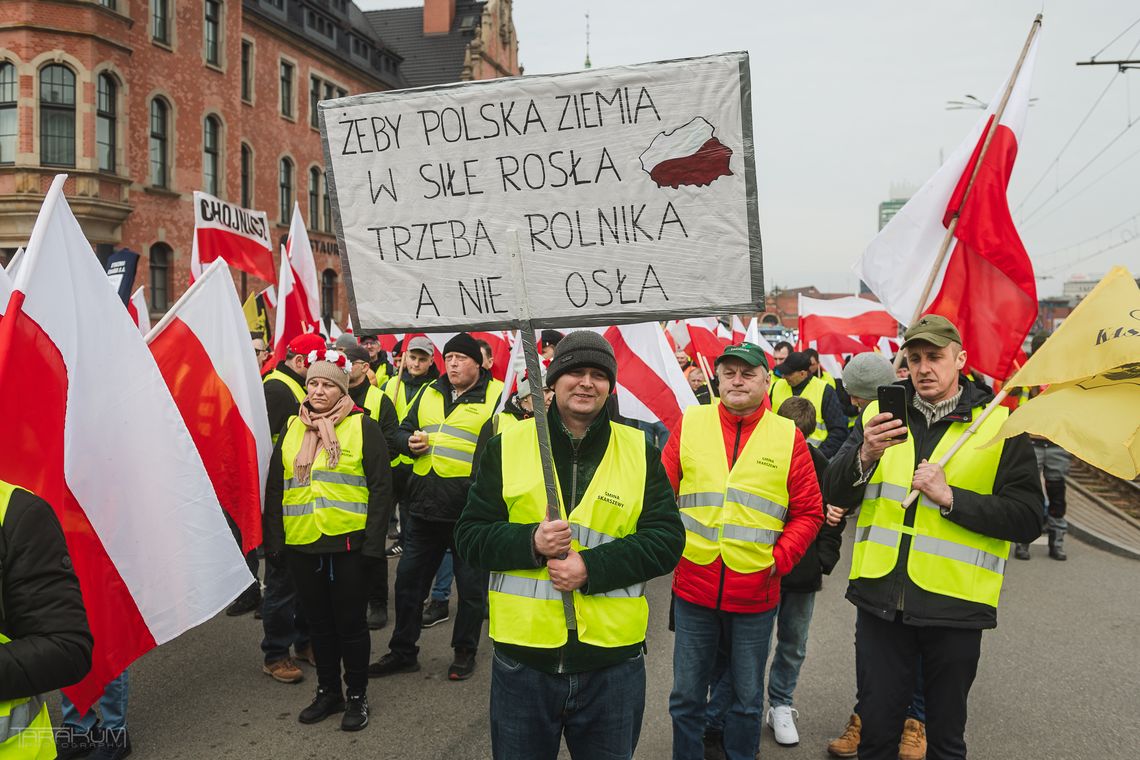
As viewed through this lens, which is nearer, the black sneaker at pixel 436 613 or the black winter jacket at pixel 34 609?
the black winter jacket at pixel 34 609

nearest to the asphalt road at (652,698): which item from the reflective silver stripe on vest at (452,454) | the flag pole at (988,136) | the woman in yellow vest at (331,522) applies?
the woman in yellow vest at (331,522)

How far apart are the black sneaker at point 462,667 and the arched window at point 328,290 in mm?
29904

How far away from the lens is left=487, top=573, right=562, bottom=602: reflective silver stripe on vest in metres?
2.65

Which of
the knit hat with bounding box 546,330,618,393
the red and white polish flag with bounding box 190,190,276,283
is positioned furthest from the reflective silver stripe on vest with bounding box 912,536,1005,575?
the red and white polish flag with bounding box 190,190,276,283

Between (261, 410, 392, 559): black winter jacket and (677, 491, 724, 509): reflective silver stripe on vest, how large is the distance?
1.65m

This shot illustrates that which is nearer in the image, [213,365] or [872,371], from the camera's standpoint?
[872,371]

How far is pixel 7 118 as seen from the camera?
2080 cm

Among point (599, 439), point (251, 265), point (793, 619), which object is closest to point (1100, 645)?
point (793, 619)

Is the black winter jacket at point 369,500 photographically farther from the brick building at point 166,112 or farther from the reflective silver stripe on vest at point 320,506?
the brick building at point 166,112

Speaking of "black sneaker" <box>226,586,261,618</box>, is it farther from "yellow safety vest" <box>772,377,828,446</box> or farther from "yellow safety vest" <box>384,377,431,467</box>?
"yellow safety vest" <box>772,377,828,446</box>

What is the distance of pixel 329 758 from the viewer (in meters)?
4.07

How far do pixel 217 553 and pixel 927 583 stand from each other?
2626 millimetres

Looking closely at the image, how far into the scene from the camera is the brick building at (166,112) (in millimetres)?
20609

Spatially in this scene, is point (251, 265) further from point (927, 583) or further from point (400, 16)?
point (400, 16)
